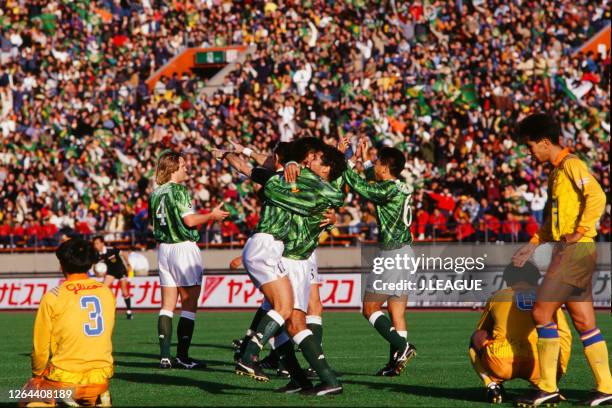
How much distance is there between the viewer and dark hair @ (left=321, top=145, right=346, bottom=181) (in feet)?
37.9

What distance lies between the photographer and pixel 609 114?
30.4 m

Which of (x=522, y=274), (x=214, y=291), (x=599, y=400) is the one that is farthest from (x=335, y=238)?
(x=599, y=400)

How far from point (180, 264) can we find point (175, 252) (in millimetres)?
152

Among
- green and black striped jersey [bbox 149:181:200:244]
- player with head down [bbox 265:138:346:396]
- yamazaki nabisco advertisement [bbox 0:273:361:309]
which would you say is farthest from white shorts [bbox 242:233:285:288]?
yamazaki nabisco advertisement [bbox 0:273:361:309]

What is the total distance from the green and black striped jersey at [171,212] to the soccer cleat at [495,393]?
15.8 ft

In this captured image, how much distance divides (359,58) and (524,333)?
A: 26.1 meters

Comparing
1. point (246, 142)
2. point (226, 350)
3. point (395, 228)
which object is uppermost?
point (246, 142)

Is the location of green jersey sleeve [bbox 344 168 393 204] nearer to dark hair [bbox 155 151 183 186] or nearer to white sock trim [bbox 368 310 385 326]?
white sock trim [bbox 368 310 385 326]

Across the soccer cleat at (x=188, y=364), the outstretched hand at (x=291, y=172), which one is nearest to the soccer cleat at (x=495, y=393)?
the outstretched hand at (x=291, y=172)

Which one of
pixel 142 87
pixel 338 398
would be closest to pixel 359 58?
pixel 142 87

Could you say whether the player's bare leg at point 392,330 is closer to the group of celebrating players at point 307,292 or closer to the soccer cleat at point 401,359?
the soccer cleat at point 401,359

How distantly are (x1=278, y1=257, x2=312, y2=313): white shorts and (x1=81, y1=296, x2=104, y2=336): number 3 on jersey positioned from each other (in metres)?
2.29

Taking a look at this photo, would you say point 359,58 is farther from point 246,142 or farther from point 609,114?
point 609,114

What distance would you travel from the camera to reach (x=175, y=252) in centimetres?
1404
